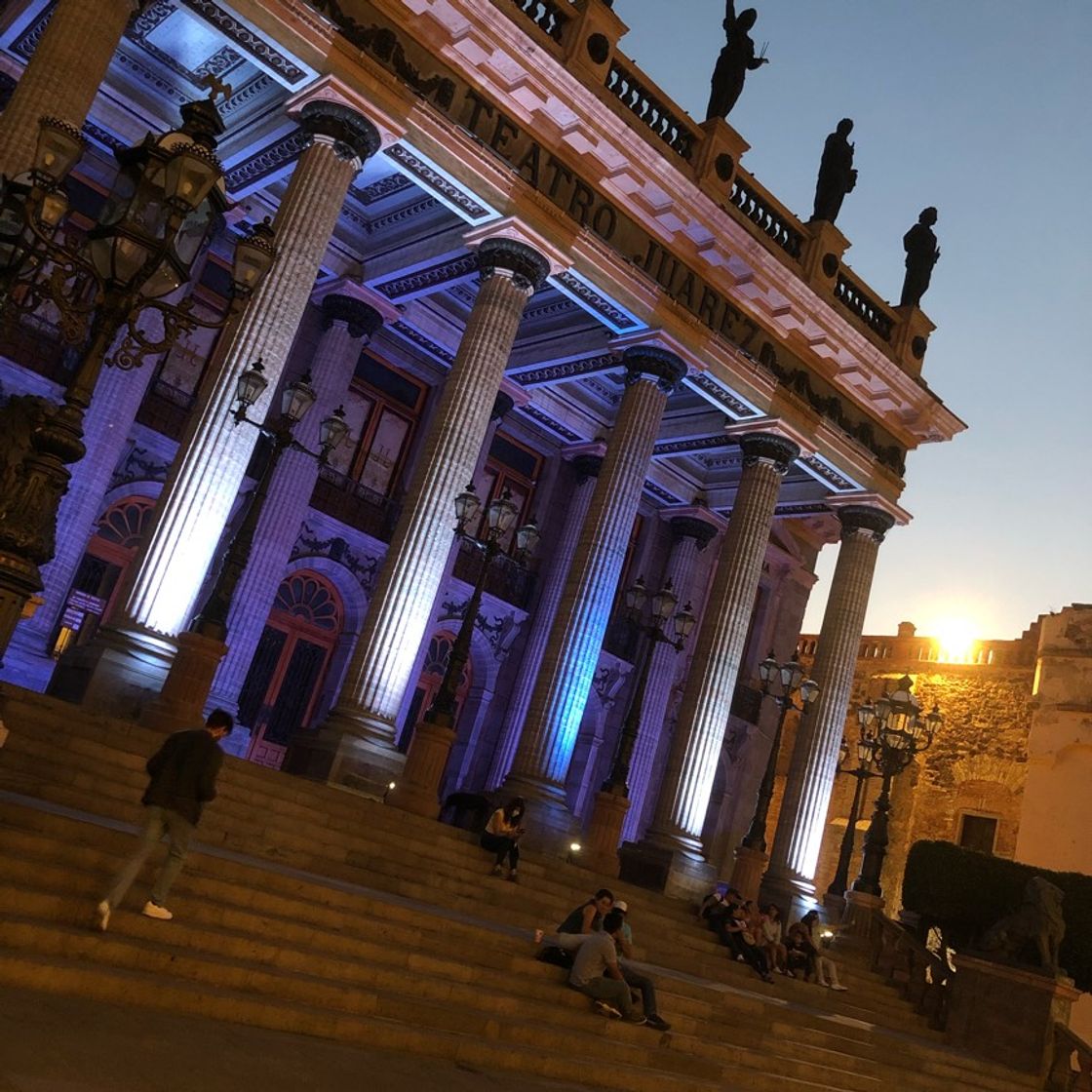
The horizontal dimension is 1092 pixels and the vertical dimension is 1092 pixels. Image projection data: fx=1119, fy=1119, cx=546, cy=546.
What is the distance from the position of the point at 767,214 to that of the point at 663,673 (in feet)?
33.5

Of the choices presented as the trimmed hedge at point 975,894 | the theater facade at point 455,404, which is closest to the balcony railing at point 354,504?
the theater facade at point 455,404

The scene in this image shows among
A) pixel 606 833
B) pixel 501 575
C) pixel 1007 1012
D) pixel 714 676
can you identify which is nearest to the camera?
pixel 1007 1012

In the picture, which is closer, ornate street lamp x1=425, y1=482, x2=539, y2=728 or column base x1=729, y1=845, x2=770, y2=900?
ornate street lamp x1=425, y1=482, x2=539, y2=728

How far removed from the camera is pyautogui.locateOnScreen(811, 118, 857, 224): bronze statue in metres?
22.9

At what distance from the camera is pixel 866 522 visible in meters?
23.8

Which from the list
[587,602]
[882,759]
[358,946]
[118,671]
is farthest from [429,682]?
[358,946]

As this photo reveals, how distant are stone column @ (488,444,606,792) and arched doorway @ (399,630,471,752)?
1231 mm

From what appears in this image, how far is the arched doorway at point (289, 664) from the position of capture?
816 inches

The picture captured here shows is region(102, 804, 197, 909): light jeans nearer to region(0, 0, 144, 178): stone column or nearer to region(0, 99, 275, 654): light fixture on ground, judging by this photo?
region(0, 99, 275, 654): light fixture on ground

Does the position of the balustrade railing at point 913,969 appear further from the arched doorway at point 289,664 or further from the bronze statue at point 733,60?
the bronze statue at point 733,60

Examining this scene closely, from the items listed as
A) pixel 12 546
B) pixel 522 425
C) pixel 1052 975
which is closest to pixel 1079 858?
pixel 1052 975

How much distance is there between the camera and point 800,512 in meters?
26.1

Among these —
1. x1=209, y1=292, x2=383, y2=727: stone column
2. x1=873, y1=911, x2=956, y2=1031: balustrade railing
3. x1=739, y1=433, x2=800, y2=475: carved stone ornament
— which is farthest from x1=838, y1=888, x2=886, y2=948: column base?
x1=209, y1=292, x2=383, y2=727: stone column

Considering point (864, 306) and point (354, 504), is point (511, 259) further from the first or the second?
point (864, 306)
